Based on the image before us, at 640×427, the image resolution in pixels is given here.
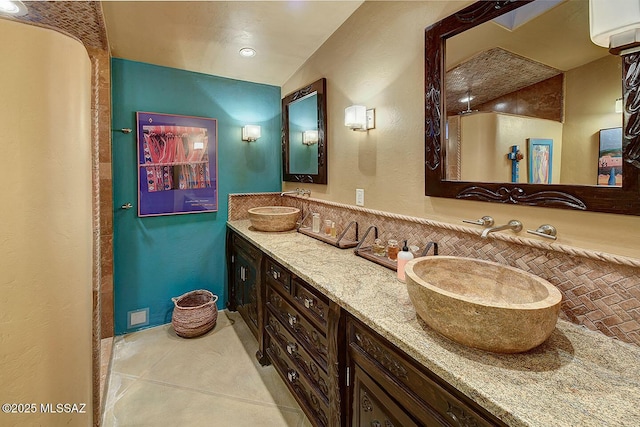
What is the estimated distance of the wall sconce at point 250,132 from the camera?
2.90 meters

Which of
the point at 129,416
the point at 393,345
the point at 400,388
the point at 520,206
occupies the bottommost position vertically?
the point at 129,416

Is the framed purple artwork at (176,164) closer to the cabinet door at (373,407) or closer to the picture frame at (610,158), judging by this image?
the cabinet door at (373,407)

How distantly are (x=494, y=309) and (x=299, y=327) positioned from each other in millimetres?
1116

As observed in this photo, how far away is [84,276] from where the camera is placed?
3.25 ft

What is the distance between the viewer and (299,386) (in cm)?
168

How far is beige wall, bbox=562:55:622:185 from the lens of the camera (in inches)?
36.0

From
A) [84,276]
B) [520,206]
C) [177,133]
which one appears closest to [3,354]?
[84,276]

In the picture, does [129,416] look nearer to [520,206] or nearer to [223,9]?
[520,206]

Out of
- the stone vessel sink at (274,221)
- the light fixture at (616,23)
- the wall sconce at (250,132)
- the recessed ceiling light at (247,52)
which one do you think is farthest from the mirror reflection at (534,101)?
the wall sconce at (250,132)

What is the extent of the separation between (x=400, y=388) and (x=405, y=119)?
1.29m

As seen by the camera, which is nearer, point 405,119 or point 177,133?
point 405,119

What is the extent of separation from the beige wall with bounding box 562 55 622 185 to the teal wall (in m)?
2.58

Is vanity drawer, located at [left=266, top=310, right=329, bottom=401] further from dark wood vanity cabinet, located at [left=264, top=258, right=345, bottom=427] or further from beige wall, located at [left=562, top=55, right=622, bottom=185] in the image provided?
beige wall, located at [left=562, top=55, right=622, bottom=185]

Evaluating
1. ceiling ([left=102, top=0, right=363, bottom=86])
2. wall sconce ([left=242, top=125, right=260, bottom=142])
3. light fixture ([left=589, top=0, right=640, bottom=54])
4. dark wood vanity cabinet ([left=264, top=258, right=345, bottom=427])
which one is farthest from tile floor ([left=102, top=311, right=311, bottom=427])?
ceiling ([left=102, top=0, right=363, bottom=86])
